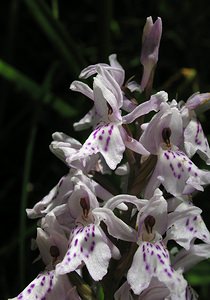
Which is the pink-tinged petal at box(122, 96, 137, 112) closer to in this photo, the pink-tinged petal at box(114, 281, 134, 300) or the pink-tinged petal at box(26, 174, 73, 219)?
the pink-tinged petal at box(26, 174, 73, 219)

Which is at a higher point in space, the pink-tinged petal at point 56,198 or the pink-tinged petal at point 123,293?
the pink-tinged petal at point 56,198

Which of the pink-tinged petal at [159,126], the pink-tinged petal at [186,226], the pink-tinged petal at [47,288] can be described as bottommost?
the pink-tinged petal at [186,226]

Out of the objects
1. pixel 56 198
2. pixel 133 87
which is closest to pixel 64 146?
pixel 56 198

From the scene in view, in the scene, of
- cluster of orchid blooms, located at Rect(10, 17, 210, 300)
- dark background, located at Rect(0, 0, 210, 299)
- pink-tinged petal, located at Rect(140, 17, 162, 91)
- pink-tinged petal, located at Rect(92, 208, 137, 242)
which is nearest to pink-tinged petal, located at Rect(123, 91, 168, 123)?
cluster of orchid blooms, located at Rect(10, 17, 210, 300)

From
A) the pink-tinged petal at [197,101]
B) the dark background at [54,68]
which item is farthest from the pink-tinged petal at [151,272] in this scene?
the dark background at [54,68]

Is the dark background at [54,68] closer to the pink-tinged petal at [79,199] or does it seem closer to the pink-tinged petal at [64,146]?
the pink-tinged petal at [64,146]

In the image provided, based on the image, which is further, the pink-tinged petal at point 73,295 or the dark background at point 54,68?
the dark background at point 54,68

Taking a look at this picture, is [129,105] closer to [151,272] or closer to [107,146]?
[107,146]

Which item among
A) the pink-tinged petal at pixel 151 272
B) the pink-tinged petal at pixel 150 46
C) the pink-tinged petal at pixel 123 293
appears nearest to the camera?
the pink-tinged petal at pixel 151 272
